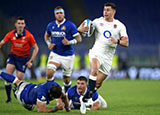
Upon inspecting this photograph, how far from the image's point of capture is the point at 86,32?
25.5ft

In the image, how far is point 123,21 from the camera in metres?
30.2

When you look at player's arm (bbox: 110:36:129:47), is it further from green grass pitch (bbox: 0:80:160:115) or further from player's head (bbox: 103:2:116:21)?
green grass pitch (bbox: 0:80:160:115)

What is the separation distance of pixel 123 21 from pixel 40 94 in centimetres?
2430

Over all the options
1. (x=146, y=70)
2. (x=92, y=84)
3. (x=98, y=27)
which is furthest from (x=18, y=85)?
(x=146, y=70)

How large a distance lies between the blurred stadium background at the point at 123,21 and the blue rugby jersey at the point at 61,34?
39.3ft

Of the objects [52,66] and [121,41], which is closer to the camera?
[121,41]

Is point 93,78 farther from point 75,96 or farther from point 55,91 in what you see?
point 55,91

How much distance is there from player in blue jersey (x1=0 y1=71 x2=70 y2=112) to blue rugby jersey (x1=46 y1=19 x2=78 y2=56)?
2037 mm

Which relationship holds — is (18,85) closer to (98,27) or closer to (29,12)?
(98,27)

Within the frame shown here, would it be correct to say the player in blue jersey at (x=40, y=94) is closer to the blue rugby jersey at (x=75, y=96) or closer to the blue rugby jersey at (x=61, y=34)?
the blue rugby jersey at (x=75, y=96)

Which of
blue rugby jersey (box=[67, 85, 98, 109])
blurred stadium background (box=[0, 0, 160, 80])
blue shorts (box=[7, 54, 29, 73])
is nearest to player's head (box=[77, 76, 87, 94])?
blue rugby jersey (box=[67, 85, 98, 109])

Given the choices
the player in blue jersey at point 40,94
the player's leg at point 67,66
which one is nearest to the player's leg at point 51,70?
the player's leg at point 67,66

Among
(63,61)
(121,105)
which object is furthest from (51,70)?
(121,105)

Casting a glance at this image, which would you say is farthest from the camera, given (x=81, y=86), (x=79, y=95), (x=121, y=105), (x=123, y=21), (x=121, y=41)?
(x=123, y=21)
